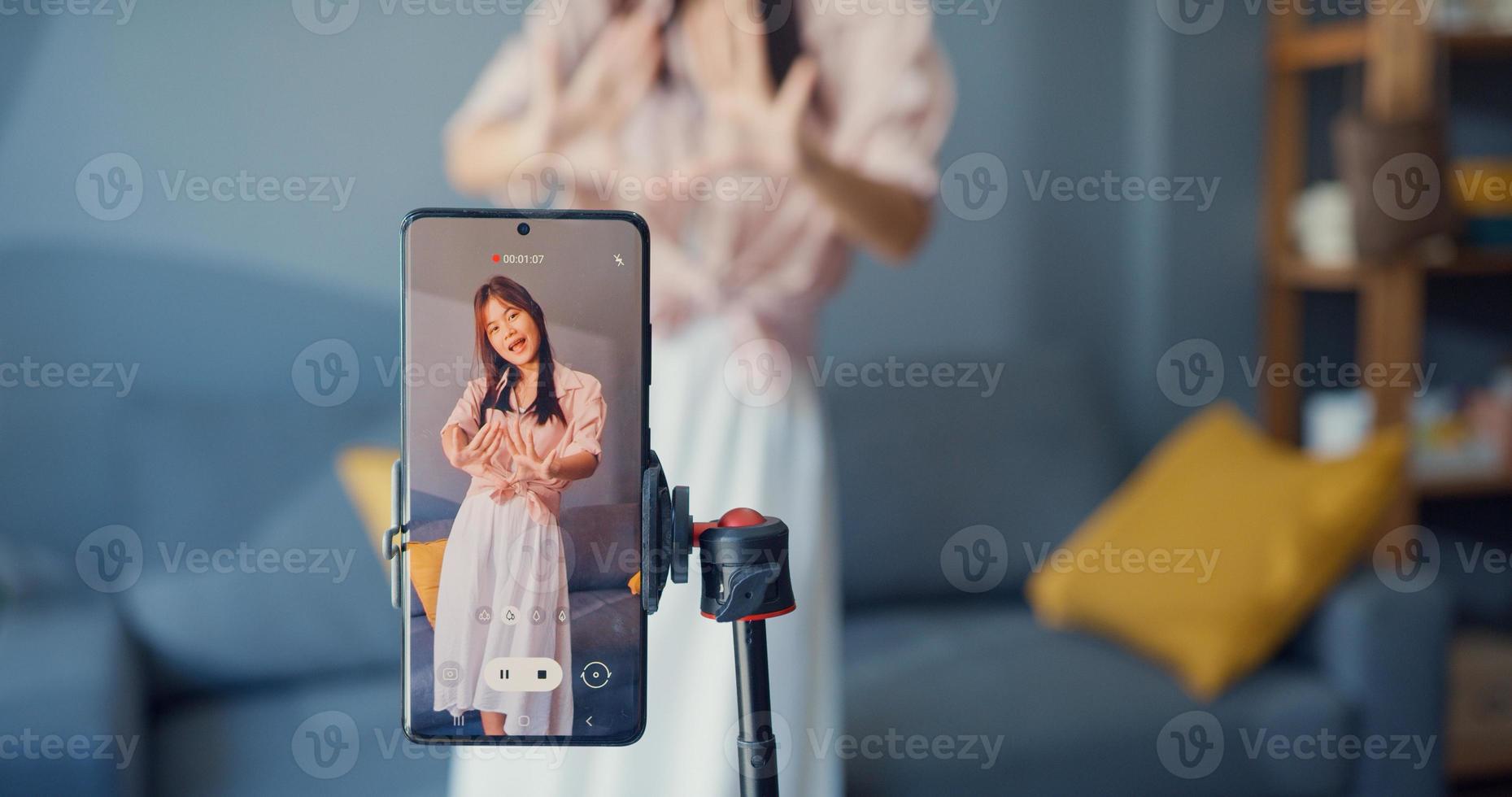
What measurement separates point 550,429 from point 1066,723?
132 cm

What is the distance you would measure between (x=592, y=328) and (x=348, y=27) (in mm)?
1695

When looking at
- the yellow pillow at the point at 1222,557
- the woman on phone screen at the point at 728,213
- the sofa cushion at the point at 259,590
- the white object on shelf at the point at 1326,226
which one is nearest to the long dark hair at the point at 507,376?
the woman on phone screen at the point at 728,213

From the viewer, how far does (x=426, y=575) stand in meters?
0.53

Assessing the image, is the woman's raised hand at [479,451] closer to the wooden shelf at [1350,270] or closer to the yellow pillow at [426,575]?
the yellow pillow at [426,575]

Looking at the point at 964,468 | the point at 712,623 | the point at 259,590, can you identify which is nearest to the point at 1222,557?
the point at 964,468

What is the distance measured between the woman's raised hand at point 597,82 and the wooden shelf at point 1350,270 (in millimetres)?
1503

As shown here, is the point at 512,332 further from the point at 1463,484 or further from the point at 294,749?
the point at 1463,484

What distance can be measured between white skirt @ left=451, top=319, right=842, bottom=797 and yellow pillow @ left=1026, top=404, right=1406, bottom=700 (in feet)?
2.94

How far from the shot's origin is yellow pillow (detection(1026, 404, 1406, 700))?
1.77m

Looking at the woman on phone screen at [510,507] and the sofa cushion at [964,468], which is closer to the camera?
the woman on phone screen at [510,507]

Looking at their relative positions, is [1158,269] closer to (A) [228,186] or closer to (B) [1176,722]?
(B) [1176,722]

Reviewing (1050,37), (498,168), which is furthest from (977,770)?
(1050,37)

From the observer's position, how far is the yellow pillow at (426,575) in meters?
0.53

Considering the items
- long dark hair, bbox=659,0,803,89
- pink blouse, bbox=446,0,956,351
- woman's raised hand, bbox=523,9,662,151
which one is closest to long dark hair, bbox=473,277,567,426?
woman's raised hand, bbox=523,9,662,151
